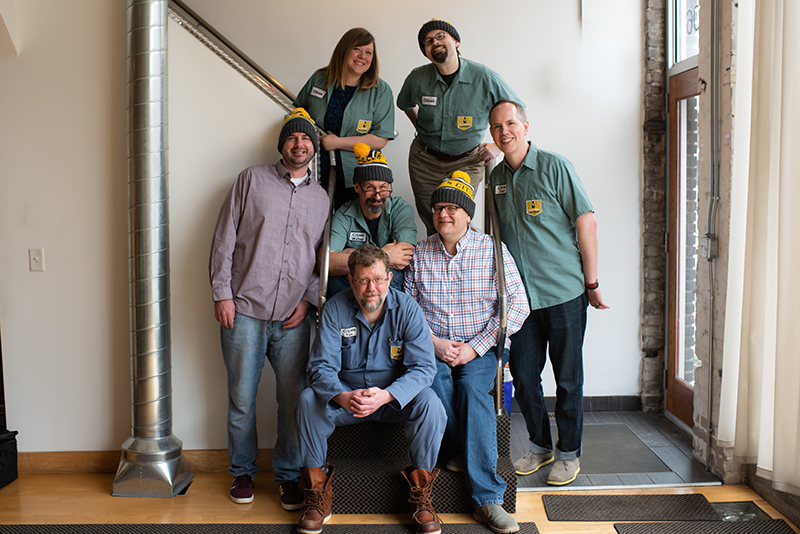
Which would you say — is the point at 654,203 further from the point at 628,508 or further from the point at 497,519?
the point at 497,519

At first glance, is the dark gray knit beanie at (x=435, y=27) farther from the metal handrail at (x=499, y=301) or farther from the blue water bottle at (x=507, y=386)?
the blue water bottle at (x=507, y=386)

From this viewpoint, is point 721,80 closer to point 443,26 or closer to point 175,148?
point 443,26

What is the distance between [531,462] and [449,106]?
1.92 metres

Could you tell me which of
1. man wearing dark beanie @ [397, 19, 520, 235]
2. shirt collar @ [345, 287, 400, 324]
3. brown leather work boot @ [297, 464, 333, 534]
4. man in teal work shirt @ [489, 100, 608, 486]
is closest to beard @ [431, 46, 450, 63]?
man wearing dark beanie @ [397, 19, 520, 235]

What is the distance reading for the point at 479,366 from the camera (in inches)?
110

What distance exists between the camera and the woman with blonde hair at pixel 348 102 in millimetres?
3137

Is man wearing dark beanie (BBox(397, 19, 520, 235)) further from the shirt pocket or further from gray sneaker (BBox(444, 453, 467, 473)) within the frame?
gray sneaker (BBox(444, 453, 467, 473))

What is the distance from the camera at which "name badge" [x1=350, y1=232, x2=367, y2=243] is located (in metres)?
3.09

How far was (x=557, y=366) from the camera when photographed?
296 cm

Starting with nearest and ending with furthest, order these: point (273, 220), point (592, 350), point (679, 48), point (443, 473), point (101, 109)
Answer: point (443, 473)
point (273, 220)
point (101, 109)
point (679, 48)
point (592, 350)

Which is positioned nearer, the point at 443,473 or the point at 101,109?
the point at 443,473

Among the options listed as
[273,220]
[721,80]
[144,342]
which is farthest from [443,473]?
[721,80]

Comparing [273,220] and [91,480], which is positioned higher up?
[273,220]

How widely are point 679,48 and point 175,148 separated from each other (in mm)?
3213
